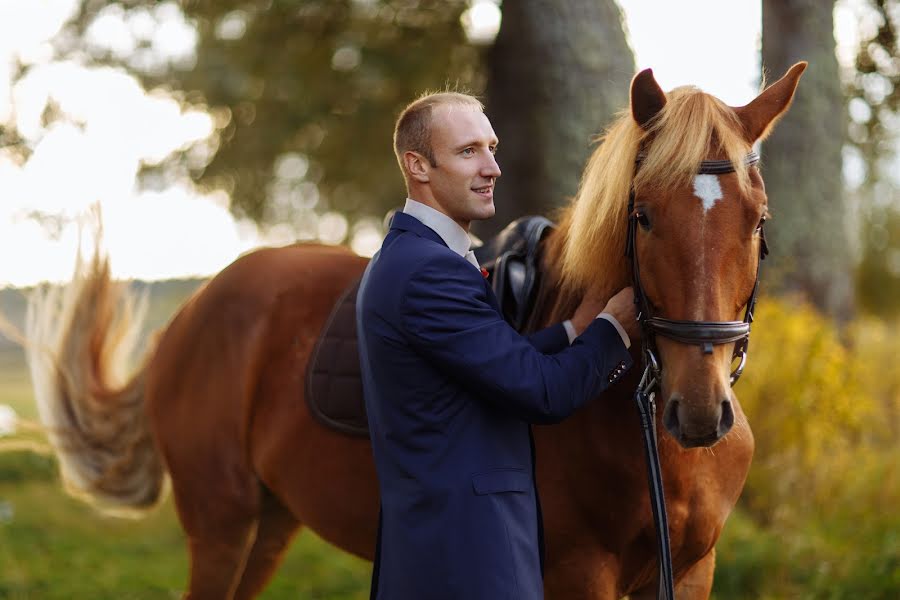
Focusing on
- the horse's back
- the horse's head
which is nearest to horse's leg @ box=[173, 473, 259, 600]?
the horse's back

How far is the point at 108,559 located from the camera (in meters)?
6.72

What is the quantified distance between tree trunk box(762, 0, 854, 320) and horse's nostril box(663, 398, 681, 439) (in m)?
5.46

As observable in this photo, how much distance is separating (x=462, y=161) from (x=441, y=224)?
A: 162 millimetres

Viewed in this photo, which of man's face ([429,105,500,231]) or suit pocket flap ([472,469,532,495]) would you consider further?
man's face ([429,105,500,231])

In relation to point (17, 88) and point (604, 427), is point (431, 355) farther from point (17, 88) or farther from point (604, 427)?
point (17, 88)

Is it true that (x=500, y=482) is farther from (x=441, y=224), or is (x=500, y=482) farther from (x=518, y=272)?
(x=518, y=272)

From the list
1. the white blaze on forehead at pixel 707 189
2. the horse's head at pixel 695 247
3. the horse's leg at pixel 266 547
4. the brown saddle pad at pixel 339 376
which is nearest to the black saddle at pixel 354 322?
the brown saddle pad at pixel 339 376

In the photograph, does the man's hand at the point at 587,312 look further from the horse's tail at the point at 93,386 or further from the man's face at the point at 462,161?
the horse's tail at the point at 93,386

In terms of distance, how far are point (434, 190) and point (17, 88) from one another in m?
6.37

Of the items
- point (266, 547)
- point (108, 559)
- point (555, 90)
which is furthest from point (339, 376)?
point (108, 559)

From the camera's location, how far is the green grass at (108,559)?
572 centimetres

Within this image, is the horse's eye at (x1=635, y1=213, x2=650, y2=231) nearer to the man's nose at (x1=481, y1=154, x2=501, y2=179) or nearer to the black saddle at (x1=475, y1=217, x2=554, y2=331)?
the man's nose at (x1=481, y1=154, x2=501, y2=179)

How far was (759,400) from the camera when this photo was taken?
5582mm

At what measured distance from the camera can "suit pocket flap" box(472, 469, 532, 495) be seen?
6.54 feet
